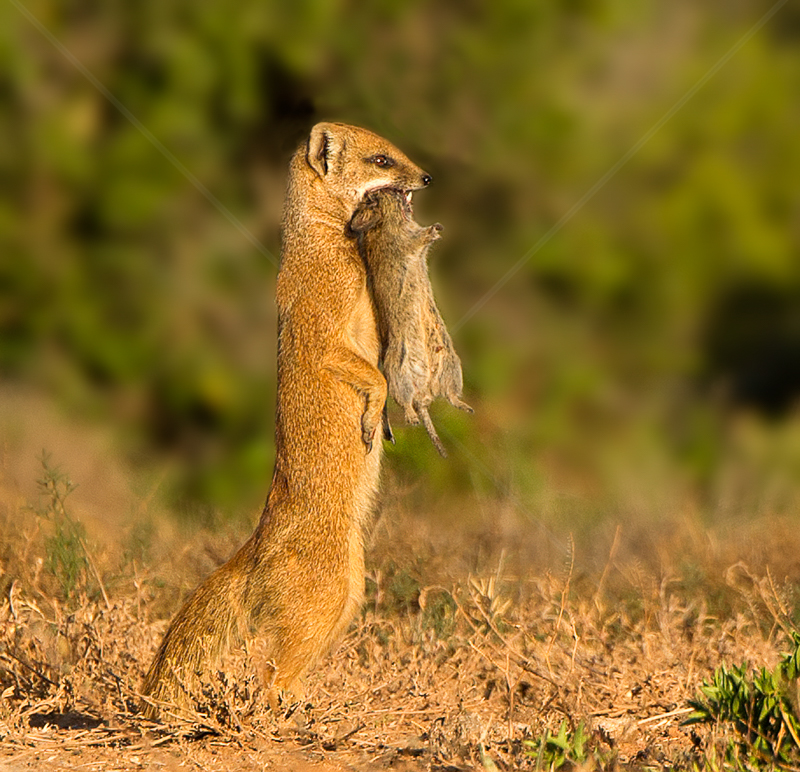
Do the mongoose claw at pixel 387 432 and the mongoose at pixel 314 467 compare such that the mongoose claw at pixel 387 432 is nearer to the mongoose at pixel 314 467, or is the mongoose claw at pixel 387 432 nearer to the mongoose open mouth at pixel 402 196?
the mongoose at pixel 314 467

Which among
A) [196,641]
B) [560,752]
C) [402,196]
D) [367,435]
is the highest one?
[402,196]

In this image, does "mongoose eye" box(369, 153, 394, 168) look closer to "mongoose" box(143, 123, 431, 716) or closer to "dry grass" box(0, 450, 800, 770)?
"mongoose" box(143, 123, 431, 716)

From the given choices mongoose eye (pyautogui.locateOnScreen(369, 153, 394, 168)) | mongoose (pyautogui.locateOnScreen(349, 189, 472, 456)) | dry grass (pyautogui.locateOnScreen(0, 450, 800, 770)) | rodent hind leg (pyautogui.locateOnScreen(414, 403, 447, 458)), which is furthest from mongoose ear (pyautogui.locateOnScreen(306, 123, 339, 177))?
dry grass (pyautogui.locateOnScreen(0, 450, 800, 770))

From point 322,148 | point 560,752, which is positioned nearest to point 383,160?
point 322,148

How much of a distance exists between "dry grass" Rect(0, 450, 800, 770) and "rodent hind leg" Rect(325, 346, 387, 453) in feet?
2.04

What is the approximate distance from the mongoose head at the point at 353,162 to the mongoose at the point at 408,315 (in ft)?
0.33

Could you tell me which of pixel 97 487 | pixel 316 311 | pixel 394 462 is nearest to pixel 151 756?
pixel 316 311

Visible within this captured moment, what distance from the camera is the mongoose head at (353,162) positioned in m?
3.46

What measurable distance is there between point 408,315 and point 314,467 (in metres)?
0.51

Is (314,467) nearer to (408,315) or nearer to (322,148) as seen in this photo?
(408,315)

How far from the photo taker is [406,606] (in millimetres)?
4293

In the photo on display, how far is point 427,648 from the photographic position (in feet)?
12.2

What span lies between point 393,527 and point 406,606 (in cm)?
38

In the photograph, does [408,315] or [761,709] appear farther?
[408,315]
